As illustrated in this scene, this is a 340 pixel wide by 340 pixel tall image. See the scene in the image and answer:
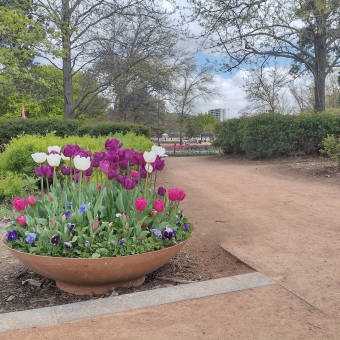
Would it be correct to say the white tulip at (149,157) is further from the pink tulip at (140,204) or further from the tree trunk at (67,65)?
the tree trunk at (67,65)

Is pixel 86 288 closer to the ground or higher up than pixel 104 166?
closer to the ground

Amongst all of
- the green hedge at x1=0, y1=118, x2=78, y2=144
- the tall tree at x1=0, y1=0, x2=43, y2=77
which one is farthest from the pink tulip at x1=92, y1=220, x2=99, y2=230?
the green hedge at x1=0, y1=118, x2=78, y2=144

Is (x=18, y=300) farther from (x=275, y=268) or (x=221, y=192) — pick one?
(x=221, y=192)

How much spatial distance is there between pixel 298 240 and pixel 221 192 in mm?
3649

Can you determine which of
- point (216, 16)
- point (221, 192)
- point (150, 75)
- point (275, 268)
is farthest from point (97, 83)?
point (275, 268)

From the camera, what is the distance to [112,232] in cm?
298

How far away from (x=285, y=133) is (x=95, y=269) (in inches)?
543

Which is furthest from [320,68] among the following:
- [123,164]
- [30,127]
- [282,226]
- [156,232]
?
[156,232]

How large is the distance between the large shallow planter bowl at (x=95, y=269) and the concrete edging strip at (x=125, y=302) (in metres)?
0.18

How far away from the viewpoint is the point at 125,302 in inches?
107

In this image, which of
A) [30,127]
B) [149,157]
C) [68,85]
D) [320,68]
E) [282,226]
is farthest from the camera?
[68,85]

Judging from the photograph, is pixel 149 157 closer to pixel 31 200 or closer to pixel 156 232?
pixel 156 232

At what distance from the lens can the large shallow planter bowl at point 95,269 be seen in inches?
109

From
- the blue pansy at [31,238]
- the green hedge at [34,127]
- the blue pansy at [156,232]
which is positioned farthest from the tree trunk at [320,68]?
the blue pansy at [31,238]
